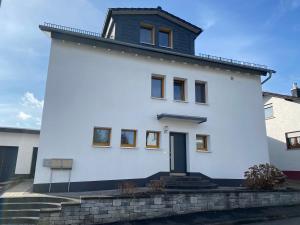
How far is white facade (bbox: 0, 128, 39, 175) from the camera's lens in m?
15.4

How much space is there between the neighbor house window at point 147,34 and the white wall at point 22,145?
9746 mm

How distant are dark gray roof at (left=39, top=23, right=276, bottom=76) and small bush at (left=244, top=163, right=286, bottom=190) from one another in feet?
20.7

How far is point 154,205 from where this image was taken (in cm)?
827

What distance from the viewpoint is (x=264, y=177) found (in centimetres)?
1049

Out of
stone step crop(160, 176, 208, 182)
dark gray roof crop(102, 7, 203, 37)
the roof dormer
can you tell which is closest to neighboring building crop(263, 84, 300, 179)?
dark gray roof crop(102, 7, 203, 37)

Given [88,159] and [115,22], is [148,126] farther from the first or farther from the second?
[115,22]

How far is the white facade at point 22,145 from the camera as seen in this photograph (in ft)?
50.7

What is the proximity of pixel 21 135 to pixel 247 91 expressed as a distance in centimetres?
1460

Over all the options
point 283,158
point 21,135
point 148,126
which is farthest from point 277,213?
point 21,135

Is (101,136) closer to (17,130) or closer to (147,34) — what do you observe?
(147,34)

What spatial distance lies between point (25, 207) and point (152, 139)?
6250 millimetres

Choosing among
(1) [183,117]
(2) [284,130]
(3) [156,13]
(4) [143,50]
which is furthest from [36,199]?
(2) [284,130]

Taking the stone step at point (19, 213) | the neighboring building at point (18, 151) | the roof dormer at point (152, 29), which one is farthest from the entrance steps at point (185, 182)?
the neighboring building at point (18, 151)

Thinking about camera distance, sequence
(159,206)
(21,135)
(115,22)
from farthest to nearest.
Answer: (21,135) → (115,22) → (159,206)
